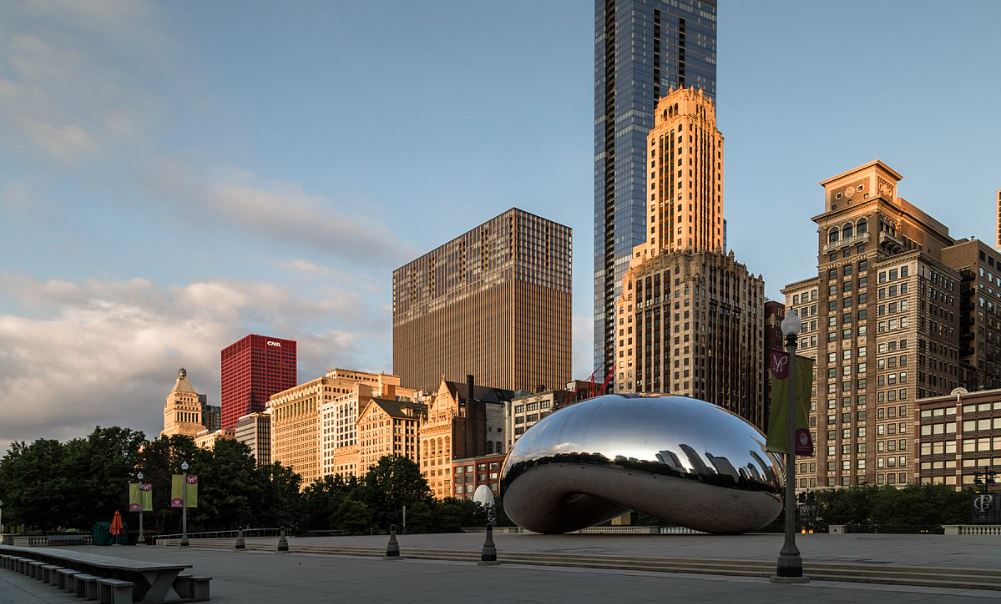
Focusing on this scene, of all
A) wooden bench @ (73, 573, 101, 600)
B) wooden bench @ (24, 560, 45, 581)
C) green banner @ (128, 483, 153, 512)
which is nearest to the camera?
wooden bench @ (73, 573, 101, 600)

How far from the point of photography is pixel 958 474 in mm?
120375

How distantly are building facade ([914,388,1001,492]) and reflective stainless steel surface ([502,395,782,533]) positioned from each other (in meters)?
93.7

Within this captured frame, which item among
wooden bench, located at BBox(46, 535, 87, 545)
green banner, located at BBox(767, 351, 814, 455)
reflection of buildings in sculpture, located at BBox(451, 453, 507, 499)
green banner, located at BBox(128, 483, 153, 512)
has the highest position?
green banner, located at BBox(767, 351, 814, 455)

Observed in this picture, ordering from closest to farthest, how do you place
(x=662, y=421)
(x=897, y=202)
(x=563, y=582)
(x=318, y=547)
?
(x=563, y=582)
(x=662, y=421)
(x=318, y=547)
(x=897, y=202)

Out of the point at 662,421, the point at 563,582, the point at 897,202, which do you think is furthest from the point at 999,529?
the point at 897,202

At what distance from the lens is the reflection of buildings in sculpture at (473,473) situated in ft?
579

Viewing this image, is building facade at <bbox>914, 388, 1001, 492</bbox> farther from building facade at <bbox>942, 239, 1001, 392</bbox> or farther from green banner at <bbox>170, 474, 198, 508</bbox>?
green banner at <bbox>170, 474, 198, 508</bbox>

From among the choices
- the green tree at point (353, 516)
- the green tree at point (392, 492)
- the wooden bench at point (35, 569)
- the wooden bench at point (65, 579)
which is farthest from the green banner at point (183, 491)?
the green tree at point (392, 492)

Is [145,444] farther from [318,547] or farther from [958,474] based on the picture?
[958,474]

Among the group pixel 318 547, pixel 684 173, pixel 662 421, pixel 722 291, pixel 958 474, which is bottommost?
pixel 958 474

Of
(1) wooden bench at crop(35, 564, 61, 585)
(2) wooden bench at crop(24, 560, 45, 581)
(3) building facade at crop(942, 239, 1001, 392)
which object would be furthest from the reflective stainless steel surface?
(3) building facade at crop(942, 239, 1001, 392)

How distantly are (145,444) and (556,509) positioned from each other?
46385 millimetres

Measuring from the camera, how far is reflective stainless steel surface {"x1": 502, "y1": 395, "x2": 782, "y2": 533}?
1378 inches

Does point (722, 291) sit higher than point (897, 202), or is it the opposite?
point (897, 202)
